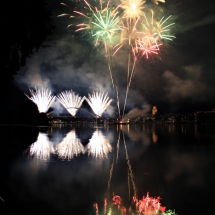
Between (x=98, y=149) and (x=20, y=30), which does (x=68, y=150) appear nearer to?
(x=98, y=149)

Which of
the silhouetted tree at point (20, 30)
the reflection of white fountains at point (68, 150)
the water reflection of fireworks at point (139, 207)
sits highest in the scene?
the silhouetted tree at point (20, 30)

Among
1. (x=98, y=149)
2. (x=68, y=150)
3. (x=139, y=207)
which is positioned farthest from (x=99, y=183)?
(x=98, y=149)

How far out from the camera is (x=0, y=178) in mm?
8656

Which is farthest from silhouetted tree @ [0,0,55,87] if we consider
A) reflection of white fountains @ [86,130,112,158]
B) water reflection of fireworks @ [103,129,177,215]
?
reflection of white fountains @ [86,130,112,158]

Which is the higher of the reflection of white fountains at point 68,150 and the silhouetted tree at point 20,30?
the silhouetted tree at point 20,30

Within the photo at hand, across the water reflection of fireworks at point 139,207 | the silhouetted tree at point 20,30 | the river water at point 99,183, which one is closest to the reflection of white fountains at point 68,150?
the river water at point 99,183

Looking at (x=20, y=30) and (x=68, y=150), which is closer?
(x=20, y=30)

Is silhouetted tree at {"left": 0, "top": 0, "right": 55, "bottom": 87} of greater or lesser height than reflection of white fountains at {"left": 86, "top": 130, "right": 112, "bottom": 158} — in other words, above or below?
above

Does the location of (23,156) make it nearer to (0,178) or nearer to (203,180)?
(0,178)

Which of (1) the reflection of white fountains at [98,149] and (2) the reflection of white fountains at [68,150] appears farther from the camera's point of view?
(1) the reflection of white fountains at [98,149]

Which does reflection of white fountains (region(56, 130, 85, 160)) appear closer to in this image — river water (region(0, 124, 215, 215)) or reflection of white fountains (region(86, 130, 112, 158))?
reflection of white fountains (region(86, 130, 112, 158))

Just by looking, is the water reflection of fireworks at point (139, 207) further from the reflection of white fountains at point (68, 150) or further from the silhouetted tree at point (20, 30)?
the reflection of white fountains at point (68, 150)

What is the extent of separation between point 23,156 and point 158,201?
309 inches

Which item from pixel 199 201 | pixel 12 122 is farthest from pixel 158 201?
pixel 12 122
